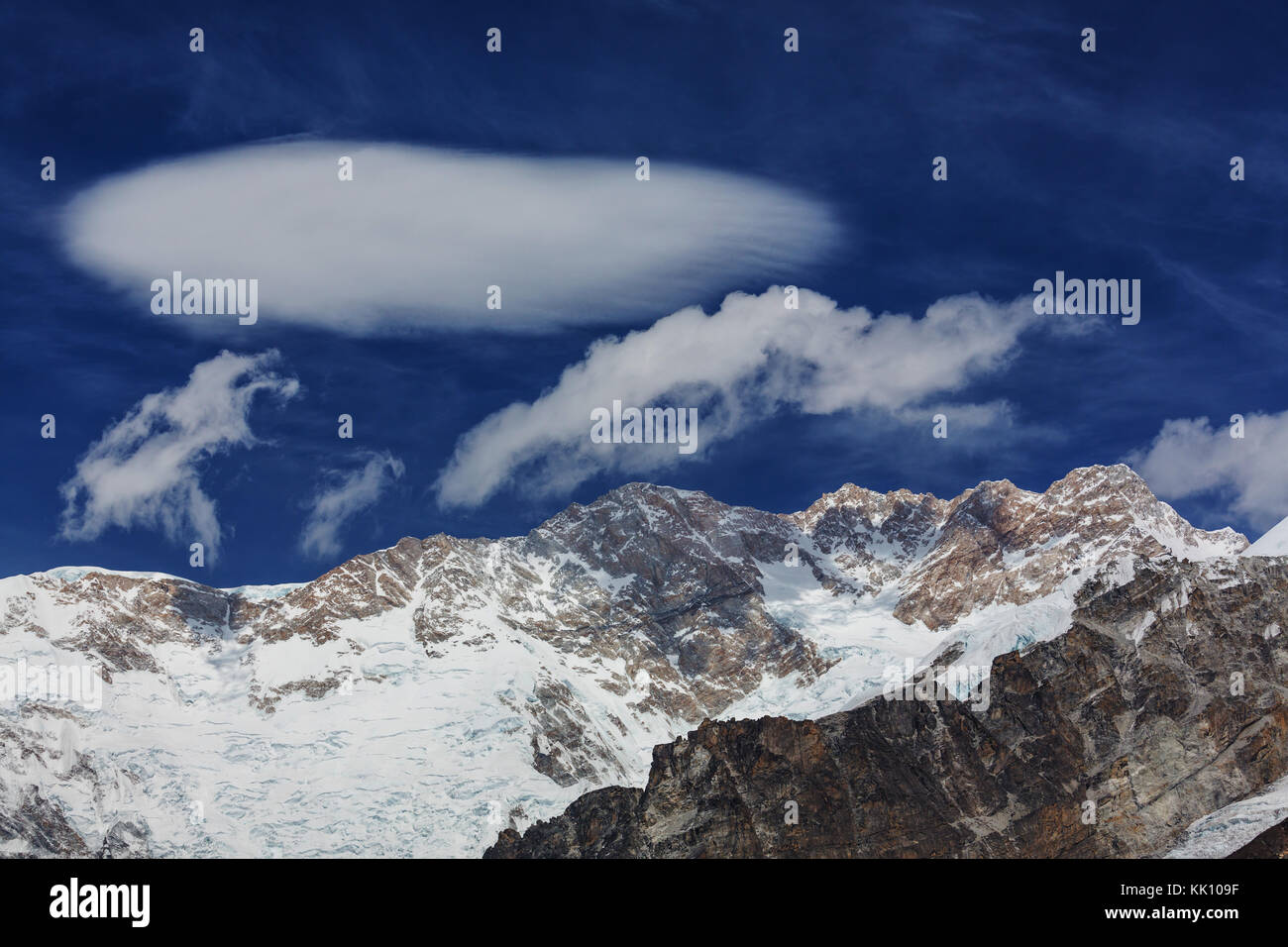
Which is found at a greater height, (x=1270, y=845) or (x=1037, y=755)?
(x=1037, y=755)

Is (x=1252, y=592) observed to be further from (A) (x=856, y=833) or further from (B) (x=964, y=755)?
(A) (x=856, y=833)

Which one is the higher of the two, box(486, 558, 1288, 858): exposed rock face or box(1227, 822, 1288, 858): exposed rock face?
box(486, 558, 1288, 858): exposed rock face

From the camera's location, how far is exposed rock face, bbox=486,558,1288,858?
532ft

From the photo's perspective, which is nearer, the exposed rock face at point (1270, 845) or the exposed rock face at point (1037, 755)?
the exposed rock face at point (1270, 845)

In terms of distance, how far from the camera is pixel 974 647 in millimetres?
195375

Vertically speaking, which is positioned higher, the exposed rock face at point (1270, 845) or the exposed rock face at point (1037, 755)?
the exposed rock face at point (1037, 755)

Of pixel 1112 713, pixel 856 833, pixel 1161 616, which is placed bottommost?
pixel 856 833

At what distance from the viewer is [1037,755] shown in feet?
563

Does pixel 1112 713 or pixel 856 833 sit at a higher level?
pixel 1112 713

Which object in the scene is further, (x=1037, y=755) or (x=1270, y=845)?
(x=1037, y=755)

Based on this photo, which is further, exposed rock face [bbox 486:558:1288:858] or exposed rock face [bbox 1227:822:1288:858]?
exposed rock face [bbox 486:558:1288:858]

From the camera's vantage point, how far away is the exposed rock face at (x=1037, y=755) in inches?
6388
